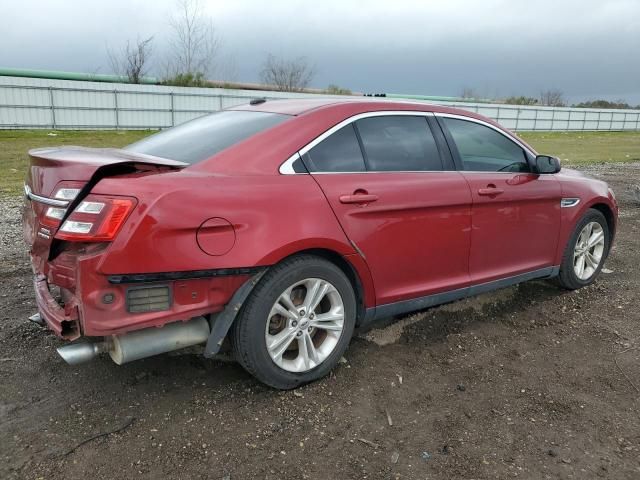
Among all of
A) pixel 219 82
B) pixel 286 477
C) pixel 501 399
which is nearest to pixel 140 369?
pixel 286 477

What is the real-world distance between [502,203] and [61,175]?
2.89m

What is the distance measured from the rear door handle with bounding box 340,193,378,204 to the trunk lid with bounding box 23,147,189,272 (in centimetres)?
90

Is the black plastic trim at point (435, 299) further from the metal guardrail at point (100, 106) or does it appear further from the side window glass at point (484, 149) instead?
the metal guardrail at point (100, 106)

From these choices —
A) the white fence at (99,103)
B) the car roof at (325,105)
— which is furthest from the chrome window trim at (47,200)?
the white fence at (99,103)

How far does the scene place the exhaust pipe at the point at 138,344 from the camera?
2.69 m

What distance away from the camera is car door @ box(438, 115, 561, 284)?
3914mm

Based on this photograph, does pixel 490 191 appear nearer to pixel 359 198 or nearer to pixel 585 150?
pixel 359 198

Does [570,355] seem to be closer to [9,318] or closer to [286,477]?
[286,477]

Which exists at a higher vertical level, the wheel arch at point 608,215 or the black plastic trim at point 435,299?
the wheel arch at point 608,215

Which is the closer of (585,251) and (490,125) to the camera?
(490,125)

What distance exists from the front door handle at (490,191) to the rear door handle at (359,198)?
0.98m

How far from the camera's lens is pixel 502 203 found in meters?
4.02

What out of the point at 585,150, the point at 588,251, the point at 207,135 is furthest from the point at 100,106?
the point at 588,251

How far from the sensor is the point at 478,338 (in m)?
3.95
